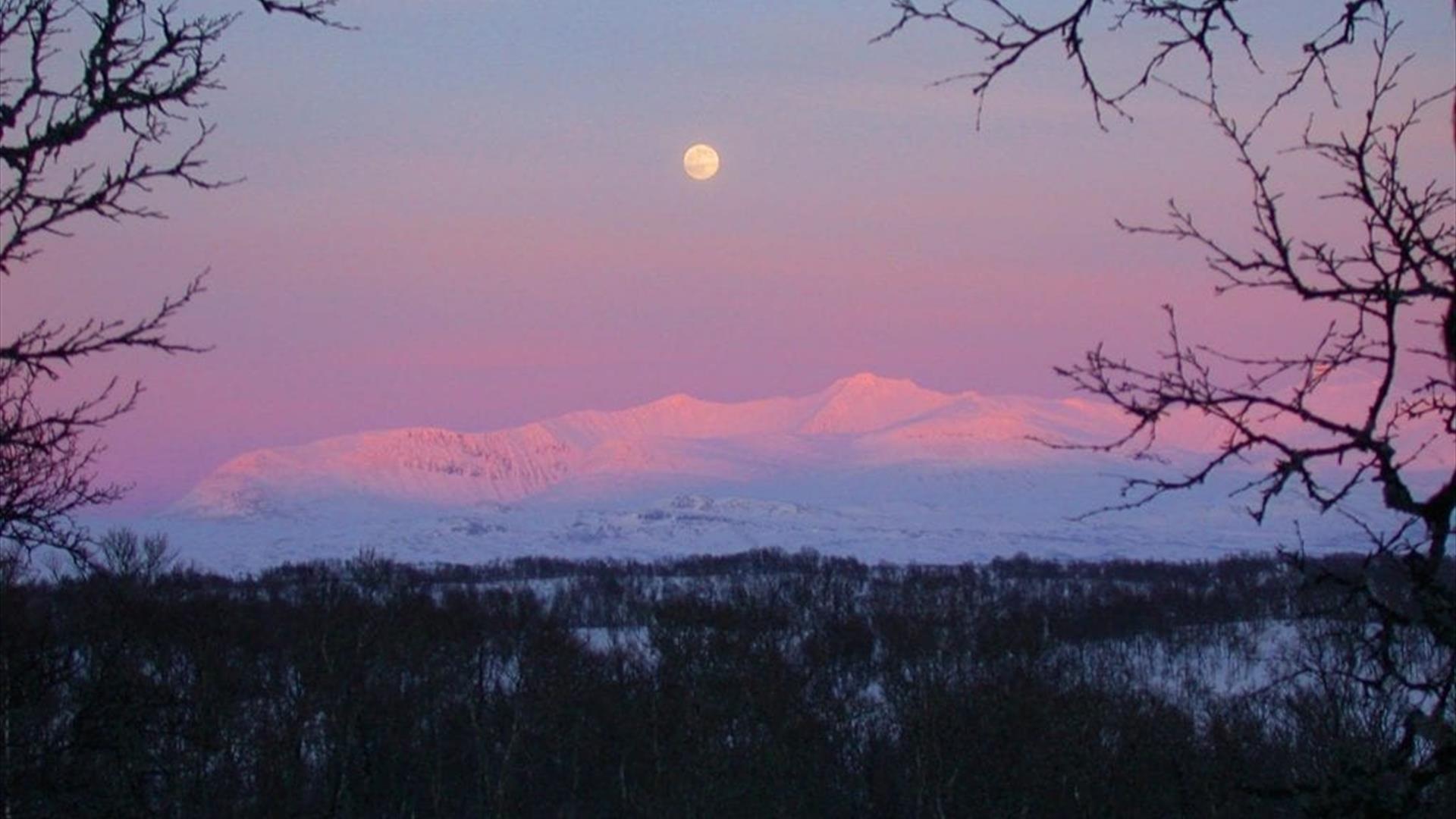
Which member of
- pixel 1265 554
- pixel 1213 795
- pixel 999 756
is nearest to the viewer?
pixel 1213 795

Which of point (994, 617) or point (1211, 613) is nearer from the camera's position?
point (994, 617)

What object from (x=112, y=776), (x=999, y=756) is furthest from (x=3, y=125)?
(x=999, y=756)

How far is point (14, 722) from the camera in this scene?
1254 cm

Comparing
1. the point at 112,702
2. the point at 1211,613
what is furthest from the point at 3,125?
the point at 1211,613

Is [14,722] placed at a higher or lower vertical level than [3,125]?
lower

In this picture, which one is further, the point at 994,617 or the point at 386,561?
A: the point at 994,617

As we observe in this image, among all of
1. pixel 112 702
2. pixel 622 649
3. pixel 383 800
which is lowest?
pixel 383 800

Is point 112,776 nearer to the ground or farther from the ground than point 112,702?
nearer to the ground

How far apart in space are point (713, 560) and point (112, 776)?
144 m

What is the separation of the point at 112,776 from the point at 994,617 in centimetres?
5470

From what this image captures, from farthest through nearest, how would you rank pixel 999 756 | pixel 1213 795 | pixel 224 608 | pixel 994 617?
pixel 994 617, pixel 224 608, pixel 999 756, pixel 1213 795

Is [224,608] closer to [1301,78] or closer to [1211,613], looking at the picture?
[1301,78]

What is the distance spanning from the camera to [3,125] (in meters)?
6.20

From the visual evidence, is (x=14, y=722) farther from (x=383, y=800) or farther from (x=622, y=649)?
(x=622, y=649)
